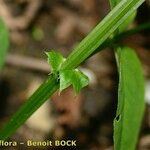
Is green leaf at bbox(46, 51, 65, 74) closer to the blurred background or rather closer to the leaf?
the leaf

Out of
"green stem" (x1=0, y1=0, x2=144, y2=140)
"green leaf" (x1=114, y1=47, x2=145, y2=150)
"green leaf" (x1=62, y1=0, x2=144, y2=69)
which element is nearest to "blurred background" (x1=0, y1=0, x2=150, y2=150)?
"green leaf" (x1=114, y1=47, x2=145, y2=150)

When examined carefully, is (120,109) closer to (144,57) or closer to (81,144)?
(81,144)

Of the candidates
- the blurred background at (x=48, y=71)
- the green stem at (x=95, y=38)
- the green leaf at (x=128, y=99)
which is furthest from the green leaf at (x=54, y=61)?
the blurred background at (x=48, y=71)

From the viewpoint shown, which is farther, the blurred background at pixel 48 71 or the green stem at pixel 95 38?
the blurred background at pixel 48 71

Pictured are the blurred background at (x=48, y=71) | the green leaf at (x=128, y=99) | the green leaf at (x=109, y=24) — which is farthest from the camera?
the blurred background at (x=48, y=71)

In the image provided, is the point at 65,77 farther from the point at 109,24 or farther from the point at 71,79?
the point at 109,24

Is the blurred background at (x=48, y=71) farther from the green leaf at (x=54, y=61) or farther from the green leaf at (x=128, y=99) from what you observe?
the green leaf at (x=54, y=61)

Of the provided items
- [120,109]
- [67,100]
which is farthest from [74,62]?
[67,100]
